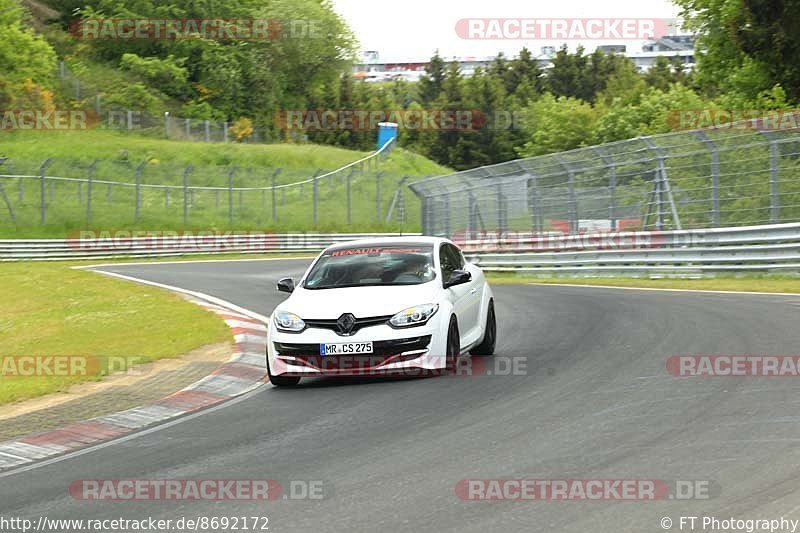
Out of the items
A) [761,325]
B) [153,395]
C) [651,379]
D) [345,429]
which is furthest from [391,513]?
[761,325]

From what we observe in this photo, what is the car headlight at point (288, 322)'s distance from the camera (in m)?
10.3

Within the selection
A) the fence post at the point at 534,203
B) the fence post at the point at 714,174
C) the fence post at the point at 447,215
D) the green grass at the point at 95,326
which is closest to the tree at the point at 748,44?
the fence post at the point at 447,215

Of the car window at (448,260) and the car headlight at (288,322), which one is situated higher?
the car window at (448,260)

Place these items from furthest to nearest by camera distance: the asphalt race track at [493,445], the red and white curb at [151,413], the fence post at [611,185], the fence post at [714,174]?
the fence post at [611,185] < the fence post at [714,174] < the red and white curb at [151,413] < the asphalt race track at [493,445]

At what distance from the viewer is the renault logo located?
1009cm

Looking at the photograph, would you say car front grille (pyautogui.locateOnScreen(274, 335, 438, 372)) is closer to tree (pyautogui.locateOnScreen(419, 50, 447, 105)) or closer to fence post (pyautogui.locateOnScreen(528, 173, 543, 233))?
fence post (pyautogui.locateOnScreen(528, 173, 543, 233))

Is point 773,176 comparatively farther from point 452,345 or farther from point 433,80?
point 433,80

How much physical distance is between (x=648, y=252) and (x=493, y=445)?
1668 cm

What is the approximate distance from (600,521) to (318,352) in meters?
5.16

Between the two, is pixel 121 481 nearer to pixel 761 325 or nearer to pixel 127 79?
pixel 761 325

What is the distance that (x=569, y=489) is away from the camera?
19.4 ft

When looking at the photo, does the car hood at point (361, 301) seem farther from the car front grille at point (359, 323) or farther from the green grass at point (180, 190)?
the green grass at point (180, 190)

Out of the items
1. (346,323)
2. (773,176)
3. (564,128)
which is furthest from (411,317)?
(564,128)

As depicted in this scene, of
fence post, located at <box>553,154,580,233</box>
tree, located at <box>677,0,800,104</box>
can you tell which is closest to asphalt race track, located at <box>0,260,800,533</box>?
fence post, located at <box>553,154,580,233</box>
